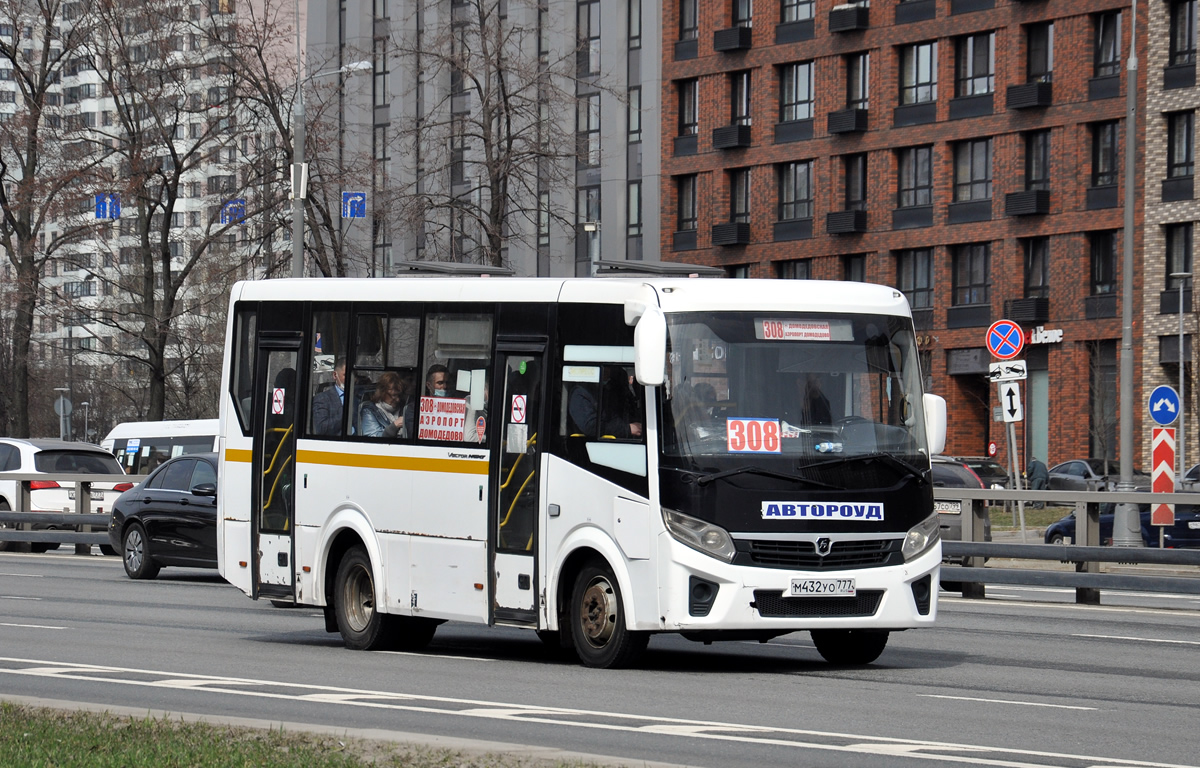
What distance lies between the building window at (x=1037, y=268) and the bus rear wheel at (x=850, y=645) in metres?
47.0

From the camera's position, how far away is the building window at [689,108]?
6862 cm

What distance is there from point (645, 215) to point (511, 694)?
57.6 m

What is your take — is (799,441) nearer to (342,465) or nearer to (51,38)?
(342,465)

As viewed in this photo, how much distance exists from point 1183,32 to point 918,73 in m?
8.63

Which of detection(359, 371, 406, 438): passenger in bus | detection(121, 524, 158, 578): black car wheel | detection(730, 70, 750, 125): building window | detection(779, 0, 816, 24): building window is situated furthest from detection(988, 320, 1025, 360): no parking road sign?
detection(730, 70, 750, 125): building window

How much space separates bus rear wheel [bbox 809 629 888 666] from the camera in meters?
14.3

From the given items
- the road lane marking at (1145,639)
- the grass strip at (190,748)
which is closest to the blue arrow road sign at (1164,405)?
the road lane marking at (1145,639)

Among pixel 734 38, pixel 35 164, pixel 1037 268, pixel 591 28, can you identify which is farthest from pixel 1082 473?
pixel 35 164

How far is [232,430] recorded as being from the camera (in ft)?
54.9

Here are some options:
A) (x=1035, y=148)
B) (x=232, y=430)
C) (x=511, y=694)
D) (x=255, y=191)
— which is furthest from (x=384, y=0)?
(x=511, y=694)

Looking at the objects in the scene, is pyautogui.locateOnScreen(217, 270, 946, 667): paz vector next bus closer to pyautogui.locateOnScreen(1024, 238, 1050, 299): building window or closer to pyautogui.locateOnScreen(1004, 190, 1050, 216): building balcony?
pyautogui.locateOnScreen(1004, 190, 1050, 216): building balcony

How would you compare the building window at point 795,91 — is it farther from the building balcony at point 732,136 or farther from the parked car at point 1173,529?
the parked car at point 1173,529

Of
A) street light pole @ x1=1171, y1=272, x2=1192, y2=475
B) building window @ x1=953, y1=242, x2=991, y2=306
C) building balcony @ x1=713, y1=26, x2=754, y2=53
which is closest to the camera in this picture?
street light pole @ x1=1171, y1=272, x2=1192, y2=475

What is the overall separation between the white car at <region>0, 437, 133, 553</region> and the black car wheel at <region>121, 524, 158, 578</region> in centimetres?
762
